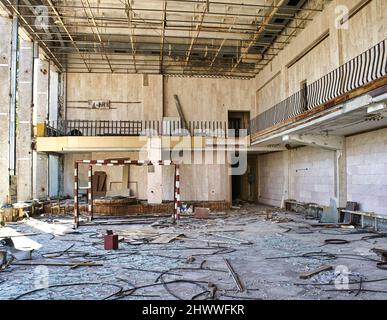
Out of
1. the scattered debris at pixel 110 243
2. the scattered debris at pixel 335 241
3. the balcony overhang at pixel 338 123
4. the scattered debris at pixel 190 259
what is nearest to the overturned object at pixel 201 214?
the balcony overhang at pixel 338 123

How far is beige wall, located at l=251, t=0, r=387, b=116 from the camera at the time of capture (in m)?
10.3

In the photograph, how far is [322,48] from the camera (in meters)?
12.9

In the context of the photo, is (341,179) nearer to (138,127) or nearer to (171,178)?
(171,178)

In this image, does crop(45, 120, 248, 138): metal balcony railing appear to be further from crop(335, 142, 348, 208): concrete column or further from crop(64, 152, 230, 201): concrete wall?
crop(335, 142, 348, 208): concrete column

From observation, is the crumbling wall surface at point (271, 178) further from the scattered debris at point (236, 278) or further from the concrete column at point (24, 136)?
the scattered debris at point (236, 278)

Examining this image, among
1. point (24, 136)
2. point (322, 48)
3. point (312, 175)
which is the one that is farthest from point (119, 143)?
point (322, 48)

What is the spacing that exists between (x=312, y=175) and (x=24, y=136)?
11.4 meters

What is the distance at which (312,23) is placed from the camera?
13328 millimetres

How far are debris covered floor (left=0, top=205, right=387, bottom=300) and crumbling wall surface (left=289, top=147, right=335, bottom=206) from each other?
9.43 ft

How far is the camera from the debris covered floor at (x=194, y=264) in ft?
15.5

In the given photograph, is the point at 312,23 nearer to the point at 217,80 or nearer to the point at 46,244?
the point at 217,80

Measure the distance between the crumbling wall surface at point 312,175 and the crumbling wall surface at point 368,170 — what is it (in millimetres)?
1031
